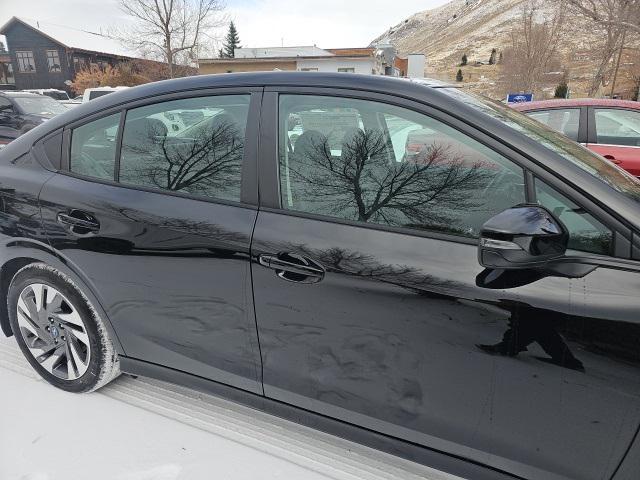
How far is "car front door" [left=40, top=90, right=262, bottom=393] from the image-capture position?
69.7 inches

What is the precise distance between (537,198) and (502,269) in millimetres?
266

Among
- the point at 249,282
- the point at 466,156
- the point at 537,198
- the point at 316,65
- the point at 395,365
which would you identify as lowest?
the point at 395,365

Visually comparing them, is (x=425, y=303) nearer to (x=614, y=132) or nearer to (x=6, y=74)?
(x=614, y=132)

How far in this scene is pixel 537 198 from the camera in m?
1.40

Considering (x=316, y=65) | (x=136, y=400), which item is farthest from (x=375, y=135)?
(x=316, y=65)

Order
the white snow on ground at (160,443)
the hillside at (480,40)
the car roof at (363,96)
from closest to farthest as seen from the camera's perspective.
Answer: the car roof at (363,96) < the white snow on ground at (160,443) < the hillside at (480,40)

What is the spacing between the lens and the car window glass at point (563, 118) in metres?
5.33

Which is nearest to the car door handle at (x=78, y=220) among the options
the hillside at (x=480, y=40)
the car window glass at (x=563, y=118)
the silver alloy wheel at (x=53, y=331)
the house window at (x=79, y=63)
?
the silver alloy wheel at (x=53, y=331)

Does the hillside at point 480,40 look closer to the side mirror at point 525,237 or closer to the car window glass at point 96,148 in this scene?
the car window glass at point 96,148

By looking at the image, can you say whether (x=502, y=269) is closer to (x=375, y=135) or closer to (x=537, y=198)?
(x=537, y=198)

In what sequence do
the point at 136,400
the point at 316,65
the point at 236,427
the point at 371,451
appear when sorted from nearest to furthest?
1. the point at 371,451
2. the point at 236,427
3. the point at 136,400
4. the point at 316,65

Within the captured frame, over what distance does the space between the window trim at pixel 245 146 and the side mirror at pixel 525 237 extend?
88 centimetres

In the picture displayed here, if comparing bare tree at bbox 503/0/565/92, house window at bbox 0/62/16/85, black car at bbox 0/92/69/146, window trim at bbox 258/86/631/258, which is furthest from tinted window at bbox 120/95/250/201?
house window at bbox 0/62/16/85

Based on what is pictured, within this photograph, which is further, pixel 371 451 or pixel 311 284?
pixel 371 451
